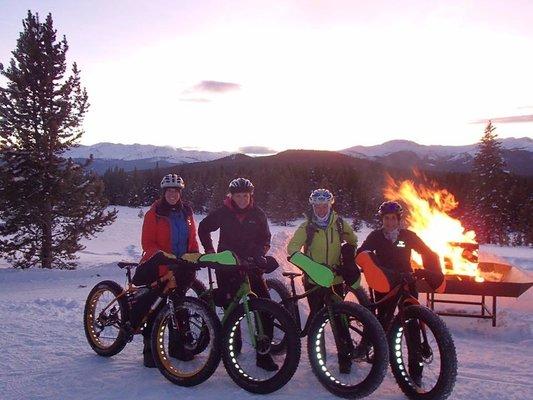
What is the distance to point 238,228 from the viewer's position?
6.09m

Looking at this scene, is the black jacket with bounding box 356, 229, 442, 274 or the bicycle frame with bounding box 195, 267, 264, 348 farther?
the black jacket with bounding box 356, 229, 442, 274

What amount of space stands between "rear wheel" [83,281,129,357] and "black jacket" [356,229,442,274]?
3.27 metres

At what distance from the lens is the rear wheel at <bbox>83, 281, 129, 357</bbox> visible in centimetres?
620

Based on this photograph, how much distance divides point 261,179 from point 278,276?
79.7m

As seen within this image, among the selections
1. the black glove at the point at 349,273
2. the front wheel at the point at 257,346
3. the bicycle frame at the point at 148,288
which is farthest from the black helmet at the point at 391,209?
the bicycle frame at the point at 148,288

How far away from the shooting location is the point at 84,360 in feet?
20.4

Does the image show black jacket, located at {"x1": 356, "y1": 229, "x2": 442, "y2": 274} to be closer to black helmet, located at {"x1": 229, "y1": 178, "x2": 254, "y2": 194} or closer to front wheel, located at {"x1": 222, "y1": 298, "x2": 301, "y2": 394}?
front wheel, located at {"x1": 222, "y1": 298, "x2": 301, "y2": 394}

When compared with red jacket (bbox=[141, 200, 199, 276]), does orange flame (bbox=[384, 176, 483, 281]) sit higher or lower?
lower

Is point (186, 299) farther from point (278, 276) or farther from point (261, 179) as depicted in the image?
point (261, 179)

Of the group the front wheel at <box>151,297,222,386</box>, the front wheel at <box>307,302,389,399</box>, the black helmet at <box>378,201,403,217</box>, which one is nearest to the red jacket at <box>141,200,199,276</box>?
the front wheel at <box>151,297,222,386</box>

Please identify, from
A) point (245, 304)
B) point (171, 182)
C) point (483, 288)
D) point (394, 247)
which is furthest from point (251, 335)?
point (483, 288)

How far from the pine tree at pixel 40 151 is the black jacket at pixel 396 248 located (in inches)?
638

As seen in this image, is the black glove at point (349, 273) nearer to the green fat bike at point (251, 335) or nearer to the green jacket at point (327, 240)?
the green jacket at point (327, 240)

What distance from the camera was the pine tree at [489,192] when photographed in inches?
1547
